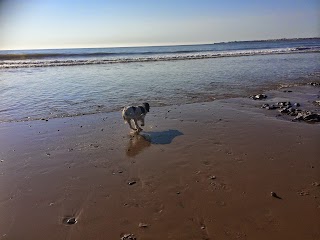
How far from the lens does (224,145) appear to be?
724 centimetres

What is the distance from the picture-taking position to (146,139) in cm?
808

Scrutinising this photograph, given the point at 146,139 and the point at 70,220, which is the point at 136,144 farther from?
the point at 70,220

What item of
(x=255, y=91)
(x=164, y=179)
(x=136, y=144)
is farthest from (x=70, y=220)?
(x=255, y=91)

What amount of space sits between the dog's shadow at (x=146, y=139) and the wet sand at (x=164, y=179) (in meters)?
0.03

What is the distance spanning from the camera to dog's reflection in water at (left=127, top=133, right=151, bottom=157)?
23.6 ft

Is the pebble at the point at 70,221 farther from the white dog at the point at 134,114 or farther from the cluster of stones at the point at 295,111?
the cluster of stones at the point at 295,111

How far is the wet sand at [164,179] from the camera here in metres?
4.29

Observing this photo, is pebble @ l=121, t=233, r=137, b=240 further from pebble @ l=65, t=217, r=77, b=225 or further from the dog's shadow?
the dog's shadow

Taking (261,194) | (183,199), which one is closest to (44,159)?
(183,199)

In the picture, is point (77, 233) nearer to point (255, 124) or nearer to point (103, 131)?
point (103, 131)

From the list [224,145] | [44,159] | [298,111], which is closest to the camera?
[44,159]

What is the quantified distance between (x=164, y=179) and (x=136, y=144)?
7.16 feet

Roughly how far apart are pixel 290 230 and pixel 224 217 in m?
0.89

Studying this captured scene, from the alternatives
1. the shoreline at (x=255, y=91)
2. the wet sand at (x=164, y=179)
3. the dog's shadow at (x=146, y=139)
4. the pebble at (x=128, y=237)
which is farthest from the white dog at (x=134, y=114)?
the pebble at (x=128, y=237)
